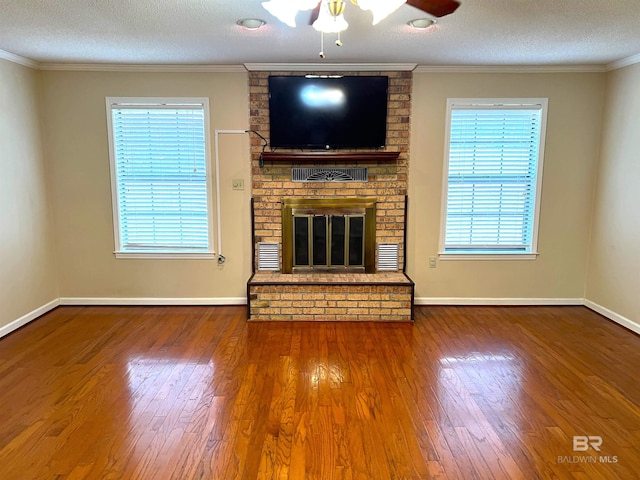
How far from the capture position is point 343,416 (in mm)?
2346

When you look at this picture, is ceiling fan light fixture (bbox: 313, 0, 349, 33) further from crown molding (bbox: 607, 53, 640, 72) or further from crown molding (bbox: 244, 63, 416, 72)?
crown molding (bbox: 607, 53, 640, 72)

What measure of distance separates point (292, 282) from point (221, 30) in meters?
2.22

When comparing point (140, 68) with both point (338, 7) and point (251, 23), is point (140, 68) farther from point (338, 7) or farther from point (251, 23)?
point (338, 7)

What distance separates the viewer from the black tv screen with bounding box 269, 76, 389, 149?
3936 millimetres

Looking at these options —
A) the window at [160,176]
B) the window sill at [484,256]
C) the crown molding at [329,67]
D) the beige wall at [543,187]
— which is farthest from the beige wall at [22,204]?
the window sill at [484,256]

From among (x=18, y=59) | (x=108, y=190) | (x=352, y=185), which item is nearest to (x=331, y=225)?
(x=352, y=185)

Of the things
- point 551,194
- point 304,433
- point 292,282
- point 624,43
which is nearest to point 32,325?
point 292,282

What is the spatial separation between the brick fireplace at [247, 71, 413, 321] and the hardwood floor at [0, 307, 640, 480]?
25cm

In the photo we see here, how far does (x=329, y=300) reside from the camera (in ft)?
12.8

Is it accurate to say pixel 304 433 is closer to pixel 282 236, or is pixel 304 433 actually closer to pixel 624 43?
pixel 282 236

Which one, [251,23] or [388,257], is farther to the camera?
[388,257]

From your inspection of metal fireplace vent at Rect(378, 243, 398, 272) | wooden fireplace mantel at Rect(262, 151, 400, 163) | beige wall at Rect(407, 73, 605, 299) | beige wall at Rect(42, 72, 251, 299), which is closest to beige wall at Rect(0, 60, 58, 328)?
beige wall at Rect(42, 72, 251, 299)

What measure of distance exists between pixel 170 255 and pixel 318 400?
8.26ft

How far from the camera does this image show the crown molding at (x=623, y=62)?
3.58 m
